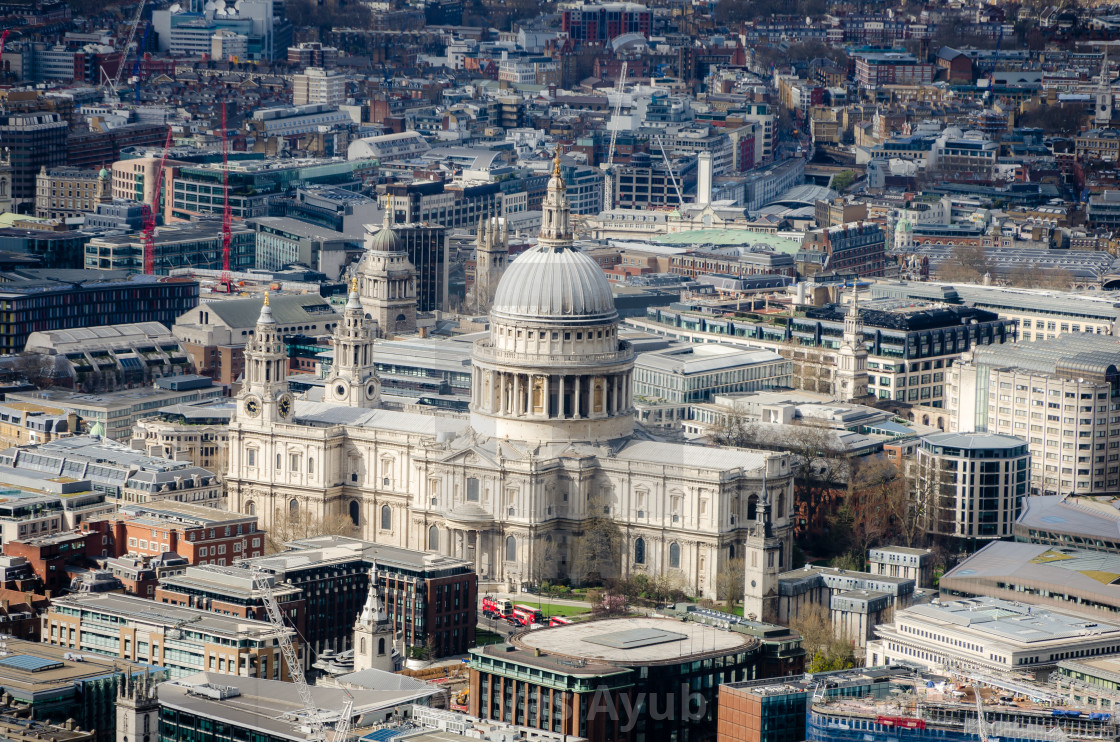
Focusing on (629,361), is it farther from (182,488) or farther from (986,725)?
(986,725)

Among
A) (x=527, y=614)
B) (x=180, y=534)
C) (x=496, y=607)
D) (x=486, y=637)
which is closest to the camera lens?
(x=486, y=637)

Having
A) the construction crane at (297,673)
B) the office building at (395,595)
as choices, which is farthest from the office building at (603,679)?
the office building at (395,595)

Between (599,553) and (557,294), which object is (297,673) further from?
(557,294)

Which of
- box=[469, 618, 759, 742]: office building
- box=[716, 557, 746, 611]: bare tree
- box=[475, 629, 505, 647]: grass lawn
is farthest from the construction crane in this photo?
box=[716, 557, 746, 611]: bare tree

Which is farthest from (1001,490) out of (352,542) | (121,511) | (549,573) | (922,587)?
(121,511)

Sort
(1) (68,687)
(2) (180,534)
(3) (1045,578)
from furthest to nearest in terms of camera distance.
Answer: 1. (2) (180,534)
2. (3) (1045,578)
3. (1) (68,687)

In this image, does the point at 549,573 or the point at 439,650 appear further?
the point at 549,573

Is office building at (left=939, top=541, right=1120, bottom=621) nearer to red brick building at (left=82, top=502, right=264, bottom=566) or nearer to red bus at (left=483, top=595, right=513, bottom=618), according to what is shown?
red bus at (left=483, top=595, right=513, bottom=618)

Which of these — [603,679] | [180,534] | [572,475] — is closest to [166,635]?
[180,534]
